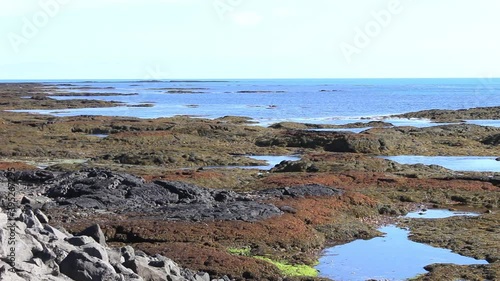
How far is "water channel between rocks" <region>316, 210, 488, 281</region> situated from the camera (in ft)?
72.9

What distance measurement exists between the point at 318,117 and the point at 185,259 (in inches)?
3482

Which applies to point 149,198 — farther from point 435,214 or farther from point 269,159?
point 269,159

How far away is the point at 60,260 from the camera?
1534cm

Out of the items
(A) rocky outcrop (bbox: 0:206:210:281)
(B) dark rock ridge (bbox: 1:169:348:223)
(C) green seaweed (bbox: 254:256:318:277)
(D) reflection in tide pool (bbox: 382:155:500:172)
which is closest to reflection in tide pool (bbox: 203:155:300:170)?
(D) reflection in tide pool (bbox: 382:155:500:172)

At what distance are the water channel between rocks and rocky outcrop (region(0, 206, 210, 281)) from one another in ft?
21.8

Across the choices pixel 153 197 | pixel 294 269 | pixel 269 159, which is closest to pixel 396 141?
pixel 269 159

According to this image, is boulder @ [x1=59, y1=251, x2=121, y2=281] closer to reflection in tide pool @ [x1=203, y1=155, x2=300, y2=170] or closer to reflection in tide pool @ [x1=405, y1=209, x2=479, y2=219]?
reflection in tide pool @ [x1=405, y1=209, x2=479, y2=219]

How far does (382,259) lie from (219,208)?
302 inches

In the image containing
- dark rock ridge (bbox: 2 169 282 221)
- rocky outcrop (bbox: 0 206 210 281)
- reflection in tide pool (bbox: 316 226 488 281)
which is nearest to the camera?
rocky outcrop (bbox: 0 206 210 281)

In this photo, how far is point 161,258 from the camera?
63.1ft

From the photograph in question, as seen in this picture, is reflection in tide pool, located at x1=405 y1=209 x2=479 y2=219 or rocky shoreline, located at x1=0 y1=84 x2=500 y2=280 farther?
reflection in tide pool, located at x1=405 y1=209 x2=479 y2=219

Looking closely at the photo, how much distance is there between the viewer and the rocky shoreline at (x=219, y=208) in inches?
709

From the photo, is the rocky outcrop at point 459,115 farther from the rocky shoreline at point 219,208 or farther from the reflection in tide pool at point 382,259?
the reflection in tide pool at point 382,259

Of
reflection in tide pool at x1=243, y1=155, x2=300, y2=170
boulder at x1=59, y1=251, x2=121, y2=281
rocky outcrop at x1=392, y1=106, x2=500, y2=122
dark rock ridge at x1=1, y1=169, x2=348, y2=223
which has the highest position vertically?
boulder at x1=59, y1=251, x2=121, y2=281
